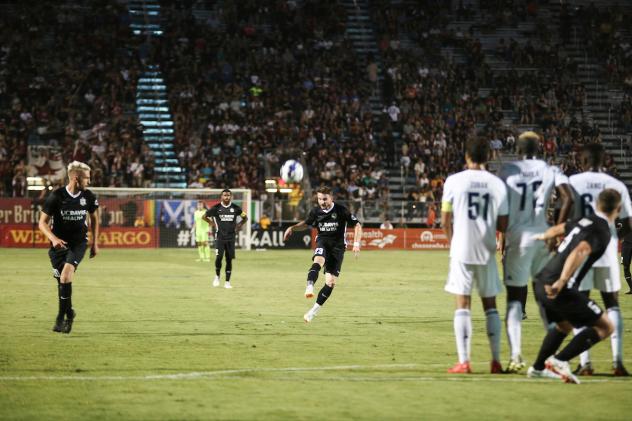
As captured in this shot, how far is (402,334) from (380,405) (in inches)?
222

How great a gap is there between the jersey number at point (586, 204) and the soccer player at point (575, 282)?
555 mm

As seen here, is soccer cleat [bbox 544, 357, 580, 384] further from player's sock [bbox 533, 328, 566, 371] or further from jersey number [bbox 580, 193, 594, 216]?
jersey number [bbox 580, 193, 594, 216]

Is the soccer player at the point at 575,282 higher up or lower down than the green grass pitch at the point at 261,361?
higher up

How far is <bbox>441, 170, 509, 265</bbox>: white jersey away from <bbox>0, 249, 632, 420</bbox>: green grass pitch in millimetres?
1234

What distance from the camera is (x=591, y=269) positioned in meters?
10.1

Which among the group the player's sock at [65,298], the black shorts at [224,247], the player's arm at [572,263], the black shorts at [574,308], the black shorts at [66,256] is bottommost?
the player's sock at [65,298]

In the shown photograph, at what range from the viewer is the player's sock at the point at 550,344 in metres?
9.63

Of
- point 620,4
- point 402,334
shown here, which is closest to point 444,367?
point 402,334

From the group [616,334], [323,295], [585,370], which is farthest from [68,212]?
[616,334]

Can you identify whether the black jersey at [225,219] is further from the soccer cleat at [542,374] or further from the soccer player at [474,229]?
the soccer cleat at [542,374]

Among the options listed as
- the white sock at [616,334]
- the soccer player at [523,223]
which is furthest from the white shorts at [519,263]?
the white sock at [616,334]

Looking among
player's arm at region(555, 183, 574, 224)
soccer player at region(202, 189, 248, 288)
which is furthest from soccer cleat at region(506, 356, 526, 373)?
soccer player at region(202, 189, 248, 288)

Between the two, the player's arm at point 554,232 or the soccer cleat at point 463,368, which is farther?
the soccer cleat at point 463,368

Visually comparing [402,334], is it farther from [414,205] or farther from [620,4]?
[620,4]
